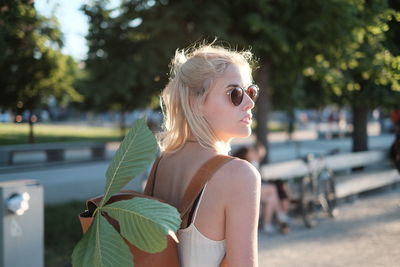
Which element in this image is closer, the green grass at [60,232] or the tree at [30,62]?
the tree at [30,62]

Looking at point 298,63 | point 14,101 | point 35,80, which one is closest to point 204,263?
point 14,101

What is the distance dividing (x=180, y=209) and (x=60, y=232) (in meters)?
5.44

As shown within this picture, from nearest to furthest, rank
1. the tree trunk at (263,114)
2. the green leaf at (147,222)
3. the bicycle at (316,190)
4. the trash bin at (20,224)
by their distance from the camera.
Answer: the green leaf at (147,222), the trash bin at (20,224), the bicycle at (316,190), the tree trunk at (263,114)

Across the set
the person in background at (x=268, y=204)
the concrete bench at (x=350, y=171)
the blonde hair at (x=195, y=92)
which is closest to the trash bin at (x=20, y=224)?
the blonde hair at (x=195, y=92)

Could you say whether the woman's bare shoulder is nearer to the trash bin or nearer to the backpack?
the backpack

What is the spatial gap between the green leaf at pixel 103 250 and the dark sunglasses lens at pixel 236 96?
611 mm

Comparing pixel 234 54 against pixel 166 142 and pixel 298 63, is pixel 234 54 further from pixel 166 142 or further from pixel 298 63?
pixel 298 63

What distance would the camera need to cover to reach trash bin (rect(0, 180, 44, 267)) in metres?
3.83

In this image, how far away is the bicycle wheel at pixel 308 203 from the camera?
7316 mm

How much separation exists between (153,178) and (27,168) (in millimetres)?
2729

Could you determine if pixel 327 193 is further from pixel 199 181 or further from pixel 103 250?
Answer: pixel 103 250

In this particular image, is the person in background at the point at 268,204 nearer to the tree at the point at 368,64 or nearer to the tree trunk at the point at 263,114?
the tree at the point at 368,64

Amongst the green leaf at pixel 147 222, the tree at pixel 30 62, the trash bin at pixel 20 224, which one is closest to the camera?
the green leaf at pixel 147 222

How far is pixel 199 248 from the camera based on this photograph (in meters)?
1.65
